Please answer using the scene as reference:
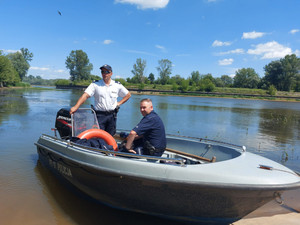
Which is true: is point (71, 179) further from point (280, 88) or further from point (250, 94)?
point (280, 88)

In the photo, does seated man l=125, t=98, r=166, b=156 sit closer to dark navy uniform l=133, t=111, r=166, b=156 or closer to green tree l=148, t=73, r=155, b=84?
dark navy uniform l=133, t=111, r=166, b=156

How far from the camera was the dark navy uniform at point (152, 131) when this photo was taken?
3193 millimetres

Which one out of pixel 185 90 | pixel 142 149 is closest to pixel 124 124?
pixel 142 149

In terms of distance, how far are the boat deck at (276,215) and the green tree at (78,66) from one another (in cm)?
9563

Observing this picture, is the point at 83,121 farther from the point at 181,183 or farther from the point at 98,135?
the point at 181,183

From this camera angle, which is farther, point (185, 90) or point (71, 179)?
point (185, 90)

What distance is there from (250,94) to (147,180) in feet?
207

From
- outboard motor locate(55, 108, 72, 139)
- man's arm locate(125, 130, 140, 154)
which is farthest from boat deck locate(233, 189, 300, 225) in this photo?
outboard motor locate(55, 108, 72, 139)

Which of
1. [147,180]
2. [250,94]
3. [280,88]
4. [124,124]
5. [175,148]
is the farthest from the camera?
[280,88]

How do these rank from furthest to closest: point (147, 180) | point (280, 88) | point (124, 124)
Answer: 1. point (280, 88)
2. point (124, 124)
3. point (147, 180)

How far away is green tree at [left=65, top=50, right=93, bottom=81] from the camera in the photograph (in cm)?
9356

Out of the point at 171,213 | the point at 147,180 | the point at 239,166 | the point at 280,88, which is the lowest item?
the point at 171,213

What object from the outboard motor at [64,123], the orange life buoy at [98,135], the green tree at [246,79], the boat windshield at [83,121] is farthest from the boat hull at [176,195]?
the green tree at [246,79]

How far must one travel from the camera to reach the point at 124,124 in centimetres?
1141
